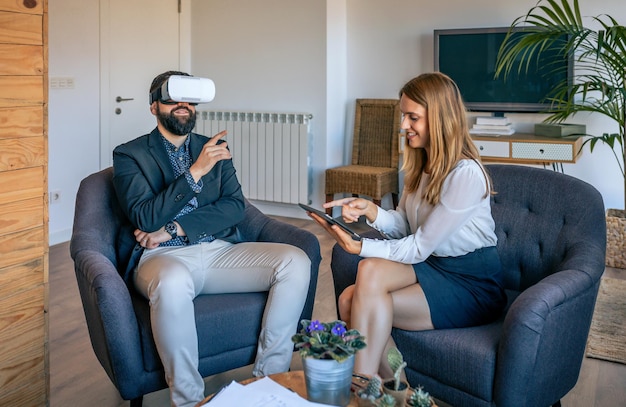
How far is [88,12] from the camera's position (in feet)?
16.7

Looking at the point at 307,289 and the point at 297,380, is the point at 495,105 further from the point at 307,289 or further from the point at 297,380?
the point at 297,380

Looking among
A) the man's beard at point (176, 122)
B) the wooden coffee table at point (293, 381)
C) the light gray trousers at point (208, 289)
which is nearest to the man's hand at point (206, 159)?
the man's beard at point (176, 122)

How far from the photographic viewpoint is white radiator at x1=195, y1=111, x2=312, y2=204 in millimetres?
5766

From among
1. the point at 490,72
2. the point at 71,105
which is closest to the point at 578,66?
the point at 490,72

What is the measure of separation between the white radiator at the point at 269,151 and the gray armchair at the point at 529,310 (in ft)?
10.5

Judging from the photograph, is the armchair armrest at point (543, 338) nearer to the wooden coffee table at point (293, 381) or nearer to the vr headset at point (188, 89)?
the wooden coffee table at point (293, 381)

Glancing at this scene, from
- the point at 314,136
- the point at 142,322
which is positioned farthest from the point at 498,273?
the point at 314,136

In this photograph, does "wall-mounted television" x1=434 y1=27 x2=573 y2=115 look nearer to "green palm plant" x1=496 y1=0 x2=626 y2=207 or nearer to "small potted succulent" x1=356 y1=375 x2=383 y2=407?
"green palm plant" x1=496 y1=0 x2=626 y2=207

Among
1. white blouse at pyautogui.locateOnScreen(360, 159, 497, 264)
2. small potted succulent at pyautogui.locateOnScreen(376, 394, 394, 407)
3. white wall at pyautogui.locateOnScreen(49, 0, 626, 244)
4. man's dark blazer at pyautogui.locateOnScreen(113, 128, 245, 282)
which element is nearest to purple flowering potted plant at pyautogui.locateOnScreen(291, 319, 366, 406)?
small potted succulent at pyautogui.locateOnScreen(376, 394, 394, 407)

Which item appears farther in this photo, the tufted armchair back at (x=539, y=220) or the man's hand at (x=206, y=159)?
the man's hand at (x=206, y=159)

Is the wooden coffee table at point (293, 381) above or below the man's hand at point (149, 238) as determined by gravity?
below

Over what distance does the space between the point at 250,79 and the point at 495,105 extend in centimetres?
207

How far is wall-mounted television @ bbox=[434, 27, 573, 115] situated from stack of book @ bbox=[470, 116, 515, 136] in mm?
129

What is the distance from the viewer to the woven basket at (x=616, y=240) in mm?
4363
